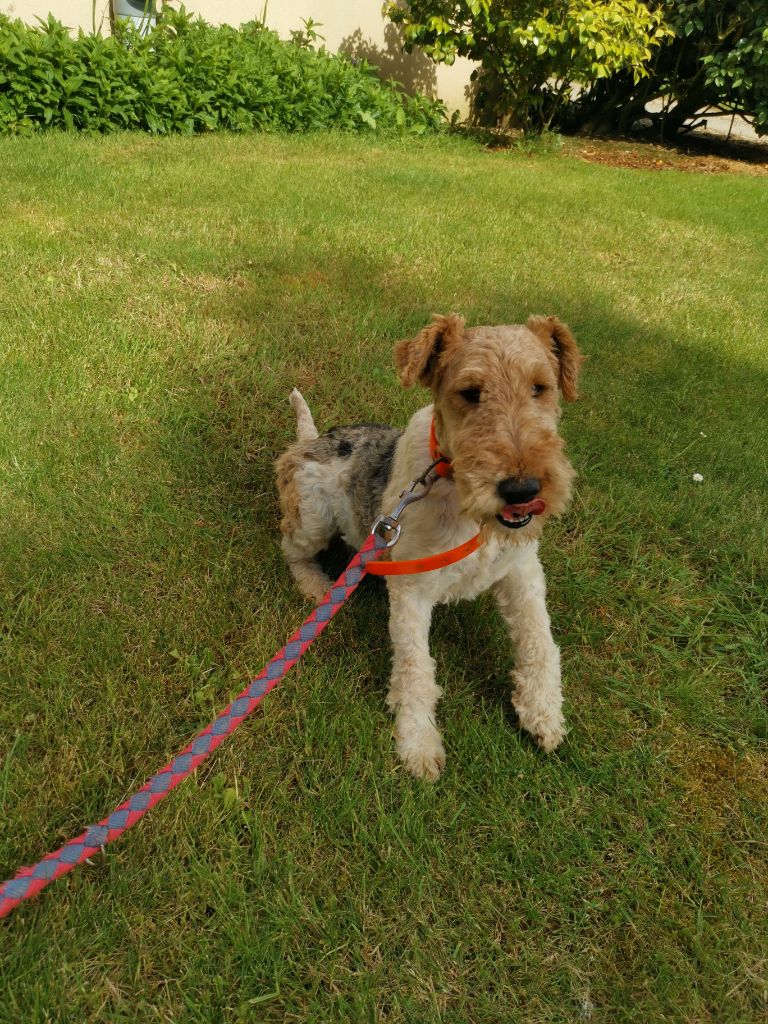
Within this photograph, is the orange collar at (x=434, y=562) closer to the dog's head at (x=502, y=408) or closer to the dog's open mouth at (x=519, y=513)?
the dog's head at (x=502, y=408)

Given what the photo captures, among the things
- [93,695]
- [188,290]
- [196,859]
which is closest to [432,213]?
[188,290]

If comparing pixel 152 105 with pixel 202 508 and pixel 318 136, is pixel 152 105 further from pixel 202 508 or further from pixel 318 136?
pixel 202 508

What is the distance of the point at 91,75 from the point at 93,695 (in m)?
9.58

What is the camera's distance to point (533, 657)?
2.87m

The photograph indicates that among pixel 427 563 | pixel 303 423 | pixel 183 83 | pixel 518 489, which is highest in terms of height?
pixel 183 83

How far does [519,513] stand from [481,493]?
0.16 meters

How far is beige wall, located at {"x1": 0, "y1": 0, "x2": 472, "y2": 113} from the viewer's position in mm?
9594

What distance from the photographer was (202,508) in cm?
390

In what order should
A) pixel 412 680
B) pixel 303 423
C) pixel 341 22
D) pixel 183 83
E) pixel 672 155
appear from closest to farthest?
1. pixel 412 680
2. pixel 303 423
3. pixel 183 83
4. pixel 341 22
5. pixel 672 155

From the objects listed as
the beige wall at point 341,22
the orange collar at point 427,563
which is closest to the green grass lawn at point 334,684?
the orange collar at point 427,563

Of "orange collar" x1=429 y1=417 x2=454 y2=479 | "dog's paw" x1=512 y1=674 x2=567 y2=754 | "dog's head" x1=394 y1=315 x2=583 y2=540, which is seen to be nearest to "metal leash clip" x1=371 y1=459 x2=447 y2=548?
"orange collar" x1=429 y1=417 x2=454 y2=479

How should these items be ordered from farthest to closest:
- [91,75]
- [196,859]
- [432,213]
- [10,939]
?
[91,75]
[432,213]
[196,859]
[10,939]

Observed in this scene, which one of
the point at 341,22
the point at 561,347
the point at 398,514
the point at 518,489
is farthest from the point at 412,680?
the point at 341,22

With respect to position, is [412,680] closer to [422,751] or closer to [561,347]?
[422,751]
